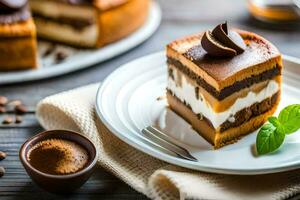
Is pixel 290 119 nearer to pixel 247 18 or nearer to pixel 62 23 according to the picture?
pixel 247 18

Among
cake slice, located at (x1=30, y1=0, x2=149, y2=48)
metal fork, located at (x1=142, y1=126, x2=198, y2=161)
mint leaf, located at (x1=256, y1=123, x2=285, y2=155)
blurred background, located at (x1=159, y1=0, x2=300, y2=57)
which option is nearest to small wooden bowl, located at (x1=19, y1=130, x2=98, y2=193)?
metal fork, located at (x1=142, y1=126, x2=198, y2=161)

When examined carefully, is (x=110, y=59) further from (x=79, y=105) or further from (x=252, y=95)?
(x=252, y=95)

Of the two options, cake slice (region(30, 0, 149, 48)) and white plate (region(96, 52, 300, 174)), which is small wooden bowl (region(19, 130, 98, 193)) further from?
cake slice (region(30, 0, 149, 48))

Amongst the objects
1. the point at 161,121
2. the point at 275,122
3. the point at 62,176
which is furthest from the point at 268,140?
the point at 62,176

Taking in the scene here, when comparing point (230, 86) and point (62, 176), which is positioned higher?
point (230, 86)

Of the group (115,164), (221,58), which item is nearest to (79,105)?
(115,164)

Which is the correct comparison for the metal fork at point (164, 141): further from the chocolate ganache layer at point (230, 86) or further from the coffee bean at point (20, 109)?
the coffee bean at point (20, 109)

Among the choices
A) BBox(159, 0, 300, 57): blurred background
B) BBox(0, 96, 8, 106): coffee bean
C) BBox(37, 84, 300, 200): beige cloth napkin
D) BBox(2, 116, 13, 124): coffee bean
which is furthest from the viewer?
BBox(159, 0, 300, 57): blurred background
